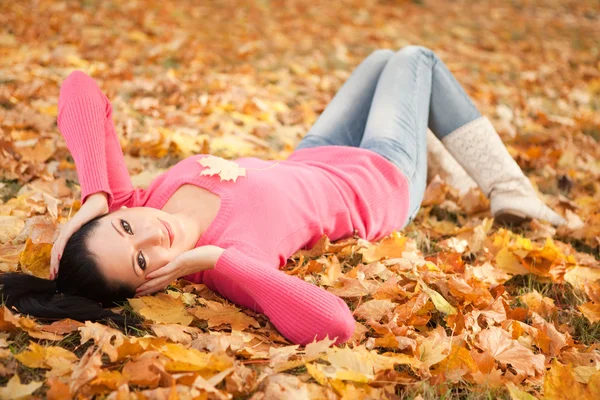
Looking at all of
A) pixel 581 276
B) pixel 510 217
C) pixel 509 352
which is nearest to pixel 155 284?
pixel 509 352

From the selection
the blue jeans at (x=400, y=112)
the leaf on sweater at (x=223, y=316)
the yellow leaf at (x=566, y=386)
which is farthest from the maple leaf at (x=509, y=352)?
the blue jeans at (x=400, y=112)

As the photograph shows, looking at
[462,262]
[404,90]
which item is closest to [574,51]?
[404,90]

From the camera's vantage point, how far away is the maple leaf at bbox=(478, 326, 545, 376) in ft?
6.20

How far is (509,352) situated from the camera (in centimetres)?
194

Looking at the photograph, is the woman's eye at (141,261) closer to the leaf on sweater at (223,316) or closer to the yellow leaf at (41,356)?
→ the leaf on sweater at (223,316)

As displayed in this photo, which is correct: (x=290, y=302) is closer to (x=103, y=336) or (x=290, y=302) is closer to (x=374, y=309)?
(x=374, y=309)

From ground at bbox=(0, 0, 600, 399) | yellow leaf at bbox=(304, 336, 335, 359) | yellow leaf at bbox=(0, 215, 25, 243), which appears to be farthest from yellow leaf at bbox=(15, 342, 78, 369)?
yellow leaf at bbox=(0, 215, 25, 243)

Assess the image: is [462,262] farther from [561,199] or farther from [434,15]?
Result: [434,15]

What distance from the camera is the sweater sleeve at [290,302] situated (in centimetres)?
191

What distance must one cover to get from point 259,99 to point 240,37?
2498mm

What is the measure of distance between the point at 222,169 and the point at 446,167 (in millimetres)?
1639

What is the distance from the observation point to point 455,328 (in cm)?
209

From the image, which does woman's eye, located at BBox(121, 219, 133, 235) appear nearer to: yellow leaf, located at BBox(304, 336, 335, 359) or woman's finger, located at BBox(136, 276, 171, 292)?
woman's finger, located at BBox(136, 276, 171, 292)

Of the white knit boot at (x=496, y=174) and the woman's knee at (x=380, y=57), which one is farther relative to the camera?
the woman's knee at (x=380, y=57)
